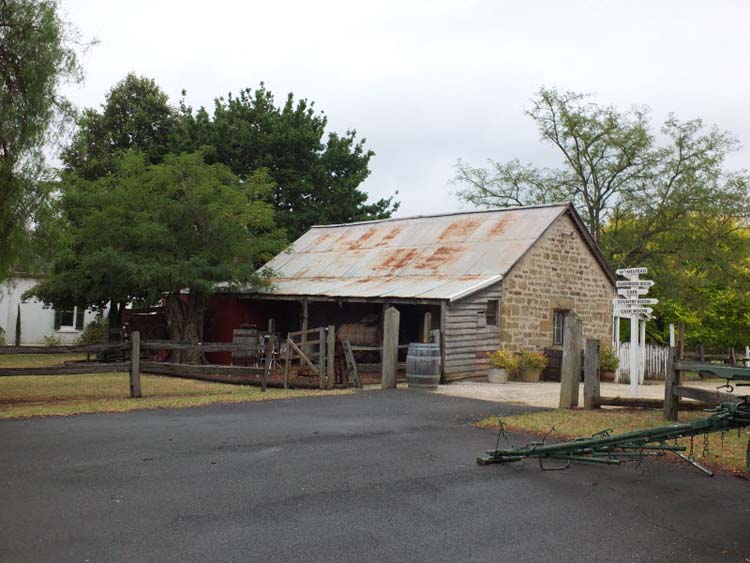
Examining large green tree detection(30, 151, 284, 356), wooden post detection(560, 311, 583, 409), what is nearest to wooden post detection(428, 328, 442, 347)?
wooden post detection(560, 311, 583, 409)

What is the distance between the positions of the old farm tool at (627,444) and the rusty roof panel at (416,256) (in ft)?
34.0

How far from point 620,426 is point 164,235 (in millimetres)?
13751

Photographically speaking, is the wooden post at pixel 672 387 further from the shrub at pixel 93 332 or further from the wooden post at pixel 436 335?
the shrub at pixel 93 332

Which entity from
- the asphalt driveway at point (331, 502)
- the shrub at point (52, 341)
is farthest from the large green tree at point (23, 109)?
the shrub at point (52, 341)

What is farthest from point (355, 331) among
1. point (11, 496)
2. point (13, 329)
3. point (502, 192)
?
point (13, 329)

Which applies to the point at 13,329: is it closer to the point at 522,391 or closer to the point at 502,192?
the point at 502,192

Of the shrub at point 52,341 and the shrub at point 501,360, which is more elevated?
the shrub at point 501,360

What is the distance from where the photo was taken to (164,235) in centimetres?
2016

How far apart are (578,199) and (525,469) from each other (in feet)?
93.4

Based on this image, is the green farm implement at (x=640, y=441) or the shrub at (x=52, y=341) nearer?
the green farm implement at (x=640, y=441)

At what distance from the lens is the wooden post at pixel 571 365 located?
509 inches

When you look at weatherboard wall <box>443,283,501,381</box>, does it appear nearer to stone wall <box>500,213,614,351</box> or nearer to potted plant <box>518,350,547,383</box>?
stone wall <box>500,213,614,351</box>

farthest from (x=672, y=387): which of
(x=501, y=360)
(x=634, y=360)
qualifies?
(x=501, y=360)

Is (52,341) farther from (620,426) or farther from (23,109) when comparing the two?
(620,426)
